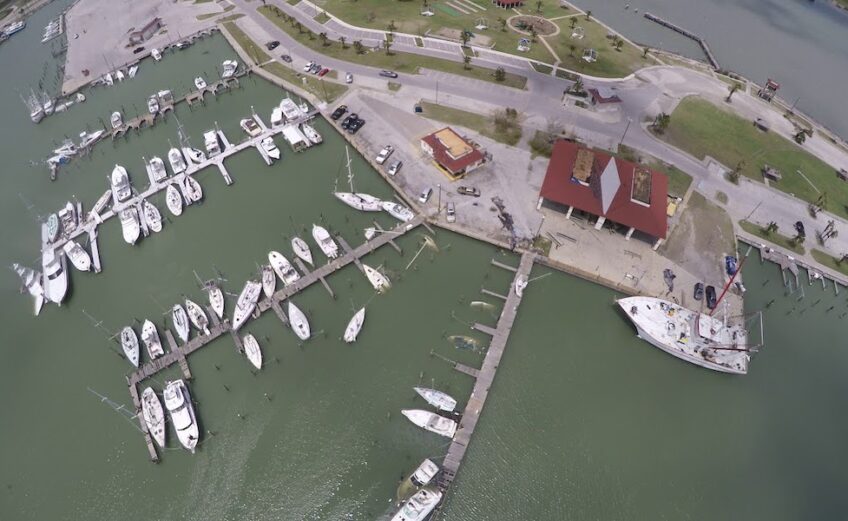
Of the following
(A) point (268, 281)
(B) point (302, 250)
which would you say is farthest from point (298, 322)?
(B) point (302, 250)

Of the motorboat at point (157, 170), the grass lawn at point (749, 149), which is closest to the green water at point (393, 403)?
the motorboat at point (157, 170)

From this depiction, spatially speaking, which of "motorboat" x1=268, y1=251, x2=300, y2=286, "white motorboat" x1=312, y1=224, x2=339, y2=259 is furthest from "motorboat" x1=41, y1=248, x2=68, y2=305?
"white motorboat" x1=312, y1=224, x2=339, y2=259

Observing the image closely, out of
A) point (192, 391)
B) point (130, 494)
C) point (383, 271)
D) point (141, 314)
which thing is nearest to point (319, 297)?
point (383, 271)

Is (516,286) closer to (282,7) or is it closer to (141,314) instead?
(141,314)

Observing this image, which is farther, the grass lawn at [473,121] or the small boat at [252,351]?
the grass lawn at [473,121]

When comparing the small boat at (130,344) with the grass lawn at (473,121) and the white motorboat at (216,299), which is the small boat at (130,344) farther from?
the grass lawn at (473,121)

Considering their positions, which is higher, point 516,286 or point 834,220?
point 834,220

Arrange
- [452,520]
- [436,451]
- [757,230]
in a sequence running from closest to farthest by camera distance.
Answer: [452,520] < [436,451] < [757,230]
